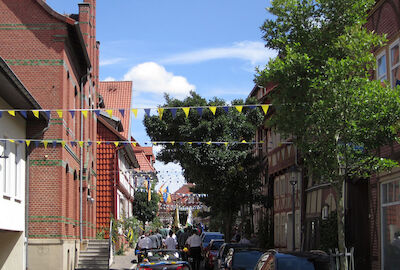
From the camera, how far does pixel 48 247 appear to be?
22.7 meters

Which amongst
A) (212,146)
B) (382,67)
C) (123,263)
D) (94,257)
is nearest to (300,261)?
(382,67)

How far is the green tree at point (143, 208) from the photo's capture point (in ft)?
196

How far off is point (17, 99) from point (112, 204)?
20047mm

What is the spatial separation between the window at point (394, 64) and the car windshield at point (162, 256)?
7.56 metres

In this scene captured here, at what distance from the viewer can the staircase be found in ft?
91.2

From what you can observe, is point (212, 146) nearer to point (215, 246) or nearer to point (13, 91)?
point (215, 246)

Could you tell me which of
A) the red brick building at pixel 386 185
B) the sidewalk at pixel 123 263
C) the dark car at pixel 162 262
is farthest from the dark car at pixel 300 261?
the sidewalk at pixel 123 263

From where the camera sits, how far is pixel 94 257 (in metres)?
28.5

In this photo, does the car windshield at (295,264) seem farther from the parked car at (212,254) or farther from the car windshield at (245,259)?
the parked car at (212,254)

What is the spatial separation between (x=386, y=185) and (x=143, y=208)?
4332cm

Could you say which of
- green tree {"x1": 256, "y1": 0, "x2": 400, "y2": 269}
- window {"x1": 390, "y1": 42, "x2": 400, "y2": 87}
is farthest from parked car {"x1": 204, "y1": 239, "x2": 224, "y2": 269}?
green tree {"x1": 256, "y1": 0, "x2": 400, "y2": 269}

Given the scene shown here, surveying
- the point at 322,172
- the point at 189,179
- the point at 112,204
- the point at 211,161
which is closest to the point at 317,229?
the point at 211,161

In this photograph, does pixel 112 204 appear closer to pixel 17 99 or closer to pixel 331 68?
pixel 17 99

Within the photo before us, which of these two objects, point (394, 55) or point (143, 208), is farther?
point (143, 208)
